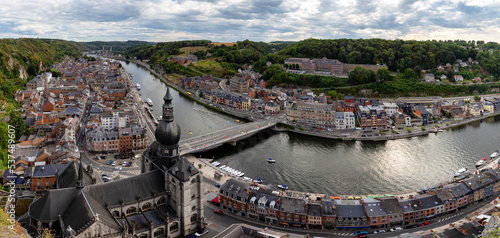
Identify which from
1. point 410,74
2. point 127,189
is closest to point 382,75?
point 410,74

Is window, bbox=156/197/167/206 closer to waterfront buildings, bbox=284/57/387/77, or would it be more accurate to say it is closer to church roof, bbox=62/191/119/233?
church roof, bbox=62/191/119/233

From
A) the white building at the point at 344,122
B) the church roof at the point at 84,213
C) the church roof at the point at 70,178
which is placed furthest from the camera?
the white building at the point at 344,122

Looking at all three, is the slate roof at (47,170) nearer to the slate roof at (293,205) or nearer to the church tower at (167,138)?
the church tower at (167,138)

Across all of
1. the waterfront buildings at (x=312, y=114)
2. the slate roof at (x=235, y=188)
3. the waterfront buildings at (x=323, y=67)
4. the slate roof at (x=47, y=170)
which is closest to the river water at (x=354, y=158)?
the waterfront buildings at (x=312, y=114)

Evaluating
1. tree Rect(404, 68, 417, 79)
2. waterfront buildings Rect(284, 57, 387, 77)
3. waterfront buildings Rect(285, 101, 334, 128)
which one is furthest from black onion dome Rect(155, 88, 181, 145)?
tree Rect(404, 68, 417, 79)

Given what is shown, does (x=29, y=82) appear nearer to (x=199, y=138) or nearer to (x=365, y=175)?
(x=199, y=138)
